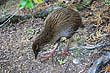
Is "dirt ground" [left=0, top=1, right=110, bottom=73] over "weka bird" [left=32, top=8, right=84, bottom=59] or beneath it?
beneath

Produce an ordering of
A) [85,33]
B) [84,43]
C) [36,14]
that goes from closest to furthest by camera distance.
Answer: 1. [84,43]
2. [85,33]
3. [36,14]

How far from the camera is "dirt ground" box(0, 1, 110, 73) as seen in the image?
3.74 meters

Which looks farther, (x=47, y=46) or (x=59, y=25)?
(x=47, y=46)

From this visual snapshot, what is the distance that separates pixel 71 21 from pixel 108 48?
3.13 ft

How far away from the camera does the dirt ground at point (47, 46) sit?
3742 millimetres

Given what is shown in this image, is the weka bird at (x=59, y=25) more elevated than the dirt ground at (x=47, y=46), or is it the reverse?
the weka bird at (x=59, y=25)

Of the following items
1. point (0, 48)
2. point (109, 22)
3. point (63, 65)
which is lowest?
point (63, 65)

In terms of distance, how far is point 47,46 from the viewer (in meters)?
4.32

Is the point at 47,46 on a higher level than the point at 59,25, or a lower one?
lower

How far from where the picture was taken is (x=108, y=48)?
12.4 ft

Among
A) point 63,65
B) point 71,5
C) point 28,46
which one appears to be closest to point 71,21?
point 63,65

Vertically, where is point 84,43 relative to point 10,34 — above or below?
below

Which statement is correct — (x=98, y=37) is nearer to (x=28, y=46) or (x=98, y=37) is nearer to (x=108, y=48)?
(x=108, y=48)

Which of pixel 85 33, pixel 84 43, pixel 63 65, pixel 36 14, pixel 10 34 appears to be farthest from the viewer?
pixel 36 14
